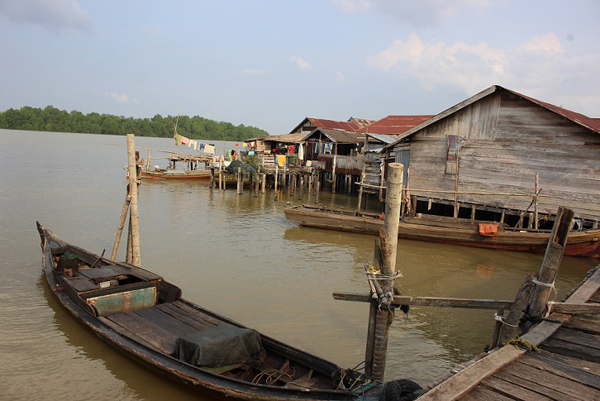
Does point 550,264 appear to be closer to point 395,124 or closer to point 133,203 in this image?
point 133,203

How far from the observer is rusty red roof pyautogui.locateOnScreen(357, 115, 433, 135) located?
2609cm

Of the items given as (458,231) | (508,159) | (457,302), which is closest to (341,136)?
(508,159)

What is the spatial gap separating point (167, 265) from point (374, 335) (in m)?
8.12

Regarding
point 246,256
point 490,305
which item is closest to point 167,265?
point 246,256

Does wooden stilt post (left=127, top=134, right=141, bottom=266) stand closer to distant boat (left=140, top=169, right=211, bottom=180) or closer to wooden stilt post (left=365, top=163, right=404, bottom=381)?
wooden stilt post (left=365, top=163, right=404, bottom=381)

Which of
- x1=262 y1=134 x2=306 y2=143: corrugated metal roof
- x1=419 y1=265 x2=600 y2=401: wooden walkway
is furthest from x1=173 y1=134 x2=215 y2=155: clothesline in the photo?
x1=419 y1=265 x2=600 y2=401: wooden walkway

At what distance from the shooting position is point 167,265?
11.8 meters

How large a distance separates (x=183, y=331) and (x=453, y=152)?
1285 centimetres

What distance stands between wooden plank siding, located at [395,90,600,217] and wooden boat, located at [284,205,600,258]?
130 cm

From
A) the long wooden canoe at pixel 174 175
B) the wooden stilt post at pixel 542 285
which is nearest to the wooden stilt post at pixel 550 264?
the wooden stilt post at pixel 542 285

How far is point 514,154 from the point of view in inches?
581

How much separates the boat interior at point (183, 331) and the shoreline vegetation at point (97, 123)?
340ft

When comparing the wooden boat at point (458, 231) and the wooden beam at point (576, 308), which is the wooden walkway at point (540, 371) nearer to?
the wooden beam at point (576, 308)

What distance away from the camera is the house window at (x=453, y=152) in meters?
15.9
